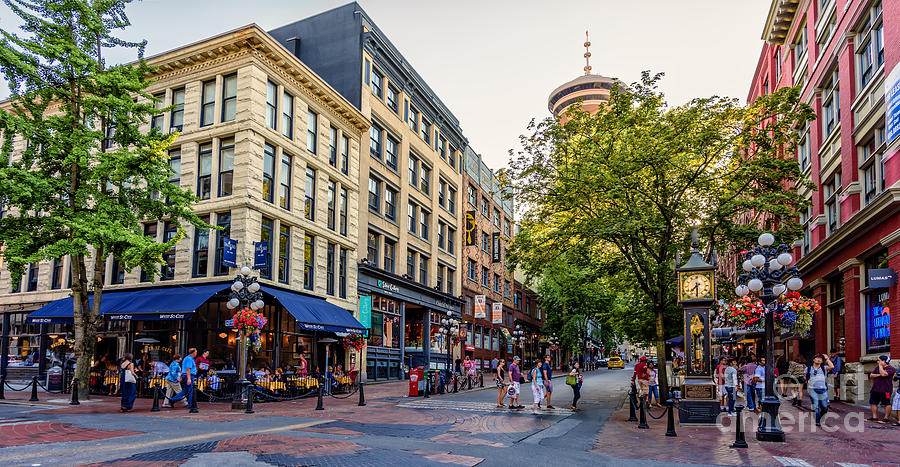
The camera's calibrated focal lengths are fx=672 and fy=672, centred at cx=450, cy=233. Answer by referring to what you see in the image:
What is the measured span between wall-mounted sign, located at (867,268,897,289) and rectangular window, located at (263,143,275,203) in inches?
819

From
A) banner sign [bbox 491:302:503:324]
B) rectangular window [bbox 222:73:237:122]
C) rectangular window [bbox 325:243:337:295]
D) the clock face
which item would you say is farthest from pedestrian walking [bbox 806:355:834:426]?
banner sign [bbox 491:302:503:324]

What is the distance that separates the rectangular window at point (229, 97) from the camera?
26.0 meters

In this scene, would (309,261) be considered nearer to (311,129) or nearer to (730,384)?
(311,129)

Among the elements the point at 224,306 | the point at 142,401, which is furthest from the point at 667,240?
the point at 142,401

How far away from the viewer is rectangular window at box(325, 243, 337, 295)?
3037 centimetres

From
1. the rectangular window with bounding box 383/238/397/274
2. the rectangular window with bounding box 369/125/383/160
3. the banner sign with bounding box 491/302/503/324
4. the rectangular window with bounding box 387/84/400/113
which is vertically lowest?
the banner sign with bounding box 491/302/503/324

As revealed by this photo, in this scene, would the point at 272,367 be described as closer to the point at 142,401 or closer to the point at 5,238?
the point at 142,401

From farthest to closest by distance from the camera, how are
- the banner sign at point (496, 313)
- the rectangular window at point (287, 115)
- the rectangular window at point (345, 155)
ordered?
the banner sign at point (496, 313), the rectangular window at point (345, 155), the rectangular window at point (287, 115)

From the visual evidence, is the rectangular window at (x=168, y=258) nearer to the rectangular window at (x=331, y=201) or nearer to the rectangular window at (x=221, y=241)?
the rectangular window at (x=221, y=241)

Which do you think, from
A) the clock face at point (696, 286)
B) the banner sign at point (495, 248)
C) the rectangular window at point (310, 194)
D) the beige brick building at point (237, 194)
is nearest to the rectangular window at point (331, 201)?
the beige brick building at point (237, 194)

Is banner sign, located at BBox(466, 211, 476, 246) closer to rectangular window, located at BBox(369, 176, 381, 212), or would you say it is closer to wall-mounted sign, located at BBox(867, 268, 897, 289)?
rectangular window, located at BBox(369, 176, 381, 212)

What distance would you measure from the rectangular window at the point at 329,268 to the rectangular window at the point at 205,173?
6.31 m

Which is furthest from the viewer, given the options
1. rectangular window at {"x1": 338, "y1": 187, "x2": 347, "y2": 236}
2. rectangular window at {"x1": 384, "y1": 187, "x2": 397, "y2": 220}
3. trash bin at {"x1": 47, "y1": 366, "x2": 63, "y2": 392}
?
rectangular window at {"x1": 384, "y1": 187, "x2": 397, "y2": 220}

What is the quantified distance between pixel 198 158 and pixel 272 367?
8.64 meters
